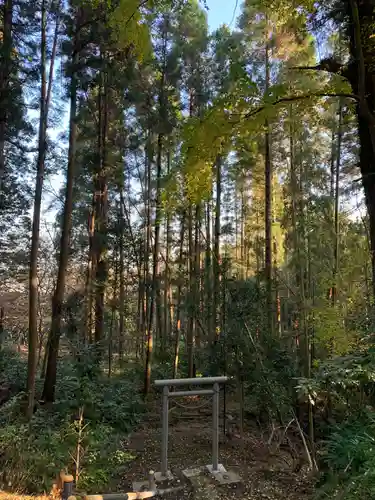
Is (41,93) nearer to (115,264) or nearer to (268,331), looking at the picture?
(268,331)

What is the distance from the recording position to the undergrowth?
384 centimetres

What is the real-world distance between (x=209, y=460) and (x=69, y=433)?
6.19ft

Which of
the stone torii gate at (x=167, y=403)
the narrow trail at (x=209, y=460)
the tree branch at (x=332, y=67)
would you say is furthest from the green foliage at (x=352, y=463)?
the tree branch at (x=332, y=67)

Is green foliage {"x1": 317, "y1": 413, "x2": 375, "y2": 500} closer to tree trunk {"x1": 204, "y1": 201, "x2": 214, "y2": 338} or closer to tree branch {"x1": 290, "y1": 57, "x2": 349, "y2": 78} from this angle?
tree branch {"x1": 290, "y1": 57, "x2": 349, "y2": 78}

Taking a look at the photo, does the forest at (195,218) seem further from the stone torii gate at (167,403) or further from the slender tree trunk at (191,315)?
the stone torii gate at (167,403)

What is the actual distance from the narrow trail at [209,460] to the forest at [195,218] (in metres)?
0.23

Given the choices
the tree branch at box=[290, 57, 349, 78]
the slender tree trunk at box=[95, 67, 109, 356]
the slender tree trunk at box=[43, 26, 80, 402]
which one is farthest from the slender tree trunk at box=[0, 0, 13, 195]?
the tree branch at box=[290, 57, 349, 78]

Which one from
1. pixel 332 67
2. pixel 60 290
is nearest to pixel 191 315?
pixel 60 290

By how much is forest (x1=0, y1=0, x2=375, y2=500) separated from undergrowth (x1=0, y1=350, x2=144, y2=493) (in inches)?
1.1

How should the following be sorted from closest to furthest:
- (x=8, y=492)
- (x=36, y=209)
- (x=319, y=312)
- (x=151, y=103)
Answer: (x=8, y=492), (x=36, y=209), (x=319, y=312), (x=151, y=103)

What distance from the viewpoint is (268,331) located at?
5395 mm

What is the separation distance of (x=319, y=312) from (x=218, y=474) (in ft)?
11.8

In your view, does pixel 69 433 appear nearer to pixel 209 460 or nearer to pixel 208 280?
pixel 209 460

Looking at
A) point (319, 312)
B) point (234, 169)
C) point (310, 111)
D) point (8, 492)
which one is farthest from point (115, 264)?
point (310, 111)
